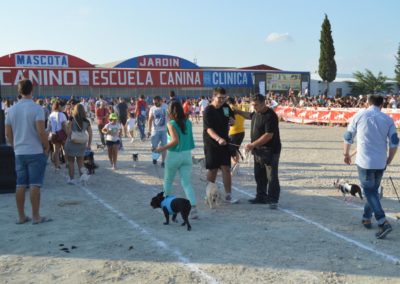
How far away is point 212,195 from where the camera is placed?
7086 millimetres

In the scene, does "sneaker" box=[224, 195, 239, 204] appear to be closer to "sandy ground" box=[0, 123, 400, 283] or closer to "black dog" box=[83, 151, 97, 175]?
"sandy ground" box=[0, 123, 400, 283]

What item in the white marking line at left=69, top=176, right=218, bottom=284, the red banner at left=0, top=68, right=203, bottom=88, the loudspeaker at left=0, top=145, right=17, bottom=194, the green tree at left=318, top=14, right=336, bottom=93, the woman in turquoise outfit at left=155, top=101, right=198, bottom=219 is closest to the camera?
the white marking line at left=69, top=176, right=218, bottom=284

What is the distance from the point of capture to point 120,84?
4122 cm

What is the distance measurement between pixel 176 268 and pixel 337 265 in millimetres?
1583

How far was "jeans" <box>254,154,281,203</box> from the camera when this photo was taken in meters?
7.16

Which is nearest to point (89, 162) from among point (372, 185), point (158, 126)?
point (158, 126)

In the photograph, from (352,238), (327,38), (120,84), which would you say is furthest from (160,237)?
(327,38)

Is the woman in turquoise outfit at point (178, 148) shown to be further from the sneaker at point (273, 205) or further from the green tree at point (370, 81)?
the green tree at point (370, 81)

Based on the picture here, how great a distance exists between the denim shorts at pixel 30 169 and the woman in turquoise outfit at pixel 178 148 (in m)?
1.51

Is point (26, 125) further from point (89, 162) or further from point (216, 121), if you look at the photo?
point (89, 162)

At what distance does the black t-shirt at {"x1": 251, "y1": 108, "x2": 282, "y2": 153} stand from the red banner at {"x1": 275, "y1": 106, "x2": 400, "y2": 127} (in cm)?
1538

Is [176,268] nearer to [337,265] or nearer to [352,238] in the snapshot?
[337,265]

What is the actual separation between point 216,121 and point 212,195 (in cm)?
109

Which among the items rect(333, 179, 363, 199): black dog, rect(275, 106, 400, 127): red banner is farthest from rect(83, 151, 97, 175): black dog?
rect(275, 106, 400, 127): red banner
